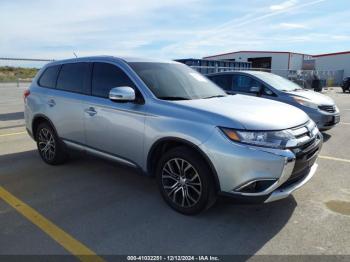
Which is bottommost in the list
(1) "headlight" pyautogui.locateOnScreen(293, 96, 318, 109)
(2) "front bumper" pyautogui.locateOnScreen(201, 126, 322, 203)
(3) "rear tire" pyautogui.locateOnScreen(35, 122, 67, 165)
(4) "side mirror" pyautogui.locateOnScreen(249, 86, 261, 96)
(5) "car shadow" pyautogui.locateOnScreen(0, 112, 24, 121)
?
(5) "car shadow" pyautogui.locateOnScreen(0, 112, 24, 121)

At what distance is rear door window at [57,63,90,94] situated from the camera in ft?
16.1

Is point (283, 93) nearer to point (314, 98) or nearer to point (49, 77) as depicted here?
point (314, 98)

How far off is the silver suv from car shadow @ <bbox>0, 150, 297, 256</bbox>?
0.32m

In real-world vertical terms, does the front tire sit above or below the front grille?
below

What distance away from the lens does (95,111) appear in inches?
181

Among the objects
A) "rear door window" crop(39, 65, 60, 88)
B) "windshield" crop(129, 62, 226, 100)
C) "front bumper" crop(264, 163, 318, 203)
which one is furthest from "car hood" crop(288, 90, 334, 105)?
"rear door window" crop(39, 65, 60, 88)

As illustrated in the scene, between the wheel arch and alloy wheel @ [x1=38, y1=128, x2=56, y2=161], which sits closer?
the wheel arch

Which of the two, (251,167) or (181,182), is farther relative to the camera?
(181,182)

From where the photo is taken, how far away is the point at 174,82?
445 centimetres

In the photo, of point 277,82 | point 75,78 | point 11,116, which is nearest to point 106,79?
point 75,78

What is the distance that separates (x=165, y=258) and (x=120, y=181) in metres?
2.11

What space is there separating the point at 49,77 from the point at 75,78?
85 centimetres

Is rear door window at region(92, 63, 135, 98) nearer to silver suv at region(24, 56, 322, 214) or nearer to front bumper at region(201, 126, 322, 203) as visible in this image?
silver suv at region(24, 56, 322, 214)

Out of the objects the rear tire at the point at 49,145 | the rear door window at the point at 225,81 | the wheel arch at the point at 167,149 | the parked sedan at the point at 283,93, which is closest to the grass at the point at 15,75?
the rear door window at the point at 225,81
